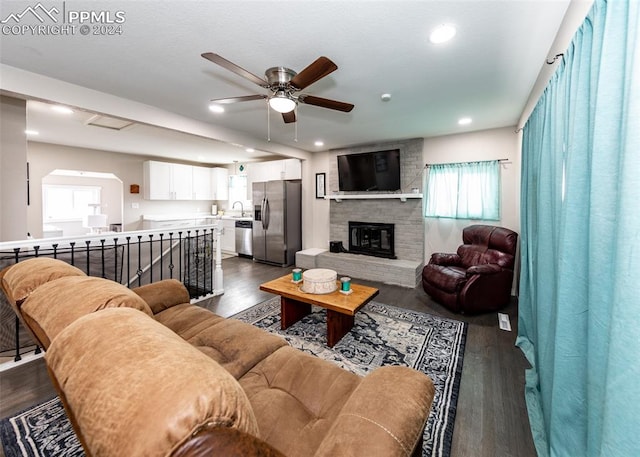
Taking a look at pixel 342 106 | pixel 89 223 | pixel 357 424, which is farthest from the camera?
pixel 89 223

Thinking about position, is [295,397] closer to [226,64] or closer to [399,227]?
[226,64]

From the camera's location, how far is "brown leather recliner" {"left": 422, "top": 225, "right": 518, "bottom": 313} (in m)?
3.22

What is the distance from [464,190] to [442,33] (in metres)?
2.98

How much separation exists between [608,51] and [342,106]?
177 centimetres

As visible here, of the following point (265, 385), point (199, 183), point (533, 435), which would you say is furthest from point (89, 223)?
point (533, 435)

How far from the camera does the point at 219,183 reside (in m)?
7.66

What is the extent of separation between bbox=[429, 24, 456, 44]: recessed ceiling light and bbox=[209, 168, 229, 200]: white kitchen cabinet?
6.77 m

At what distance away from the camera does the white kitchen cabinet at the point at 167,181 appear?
6.34 m

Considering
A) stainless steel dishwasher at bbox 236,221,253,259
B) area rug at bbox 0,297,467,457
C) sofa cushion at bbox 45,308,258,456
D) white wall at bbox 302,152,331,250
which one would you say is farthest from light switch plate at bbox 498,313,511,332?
stainless steel dishwasher at bbox 236,221,253,259

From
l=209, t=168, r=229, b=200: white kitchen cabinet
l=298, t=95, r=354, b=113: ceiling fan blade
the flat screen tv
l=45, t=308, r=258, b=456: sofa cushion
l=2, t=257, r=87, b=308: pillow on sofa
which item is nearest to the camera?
l=45, t=308, r=258, b=456: sofa cushion

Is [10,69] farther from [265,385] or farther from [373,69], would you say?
[265,385]

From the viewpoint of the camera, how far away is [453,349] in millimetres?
2561

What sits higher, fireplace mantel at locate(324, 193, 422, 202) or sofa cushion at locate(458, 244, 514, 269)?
fireplace mantel at locate(324, 193, 422, 202)

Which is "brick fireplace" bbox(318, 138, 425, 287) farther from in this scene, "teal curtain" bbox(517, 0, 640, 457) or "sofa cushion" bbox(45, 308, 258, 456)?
"sofa cushion" bbox(45, 308, 258, 456)
